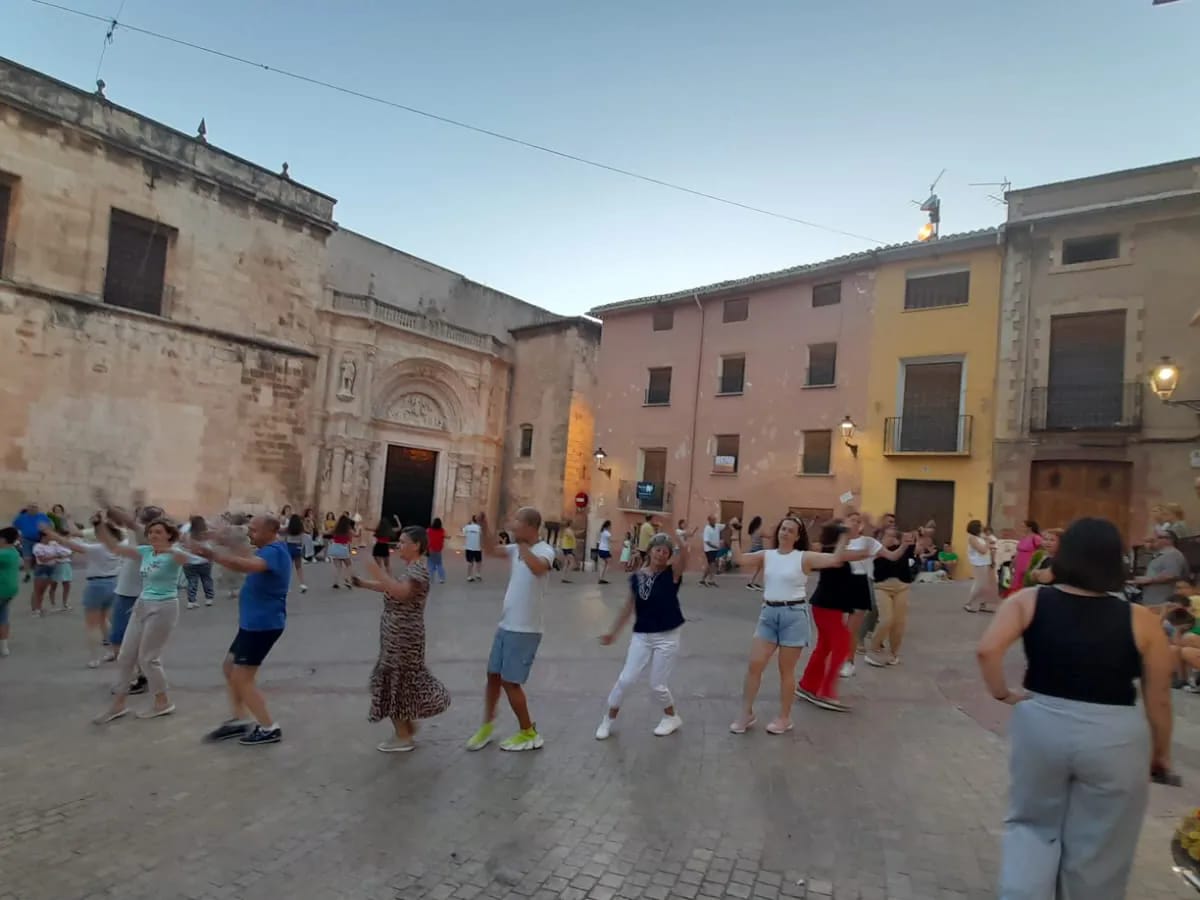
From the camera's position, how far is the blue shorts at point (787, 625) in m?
5.50

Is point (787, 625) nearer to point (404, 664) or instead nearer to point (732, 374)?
point (404, 664)

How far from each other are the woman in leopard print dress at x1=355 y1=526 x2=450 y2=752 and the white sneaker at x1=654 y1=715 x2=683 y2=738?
1.68 meters

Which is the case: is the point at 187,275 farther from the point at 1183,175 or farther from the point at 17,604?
the point at 1183,175

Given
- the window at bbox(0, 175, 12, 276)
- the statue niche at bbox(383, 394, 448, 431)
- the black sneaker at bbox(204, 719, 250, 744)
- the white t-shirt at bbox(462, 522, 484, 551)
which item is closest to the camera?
the black sneaker at bbox(204, 719, 250, 744)

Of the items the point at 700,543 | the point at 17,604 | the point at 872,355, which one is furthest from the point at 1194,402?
the point at 17,604

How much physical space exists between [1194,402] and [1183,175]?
5248 millimetres

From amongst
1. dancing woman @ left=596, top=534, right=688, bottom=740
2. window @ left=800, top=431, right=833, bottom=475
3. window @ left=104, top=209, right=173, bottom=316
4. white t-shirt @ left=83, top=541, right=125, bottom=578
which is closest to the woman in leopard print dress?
dancing woman @ left=596, top=534, right=688, bottom=740

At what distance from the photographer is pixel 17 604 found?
10.9 m

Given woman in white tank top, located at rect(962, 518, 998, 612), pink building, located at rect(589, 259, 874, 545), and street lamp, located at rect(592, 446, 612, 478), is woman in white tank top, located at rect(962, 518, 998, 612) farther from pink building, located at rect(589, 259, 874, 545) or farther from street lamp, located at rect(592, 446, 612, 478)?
street lamp, located at rect(592, 446, 612, 478)

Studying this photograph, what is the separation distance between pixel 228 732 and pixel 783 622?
4279mm

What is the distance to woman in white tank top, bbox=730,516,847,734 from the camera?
18.1 ft

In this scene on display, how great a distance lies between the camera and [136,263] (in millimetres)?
18891

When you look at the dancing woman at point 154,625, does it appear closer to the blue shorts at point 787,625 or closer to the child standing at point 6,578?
the child standing at point 6,578

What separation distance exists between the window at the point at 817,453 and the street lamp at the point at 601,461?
7.18m
